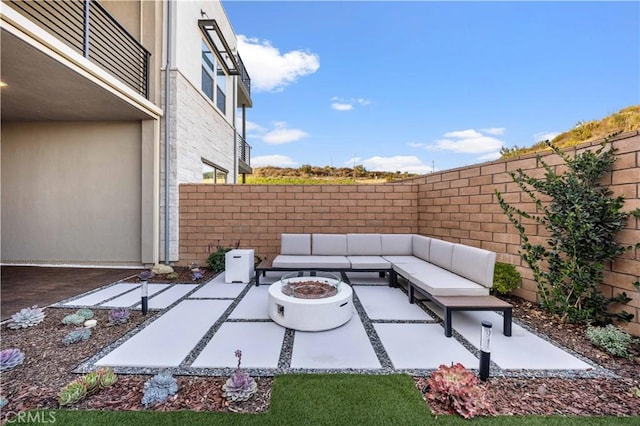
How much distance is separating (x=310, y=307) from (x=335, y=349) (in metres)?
0.55

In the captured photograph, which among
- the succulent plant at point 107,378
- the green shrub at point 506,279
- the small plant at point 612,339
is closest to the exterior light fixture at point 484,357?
the small plant at point 612,339

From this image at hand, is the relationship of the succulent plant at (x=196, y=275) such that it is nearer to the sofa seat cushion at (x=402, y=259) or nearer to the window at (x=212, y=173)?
the window at (x=212, y=173)

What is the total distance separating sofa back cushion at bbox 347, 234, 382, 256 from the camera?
5.64 m

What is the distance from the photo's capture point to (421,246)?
5.23 m

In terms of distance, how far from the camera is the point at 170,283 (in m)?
5.00

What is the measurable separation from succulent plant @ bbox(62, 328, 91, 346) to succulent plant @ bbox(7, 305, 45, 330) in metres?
0.83

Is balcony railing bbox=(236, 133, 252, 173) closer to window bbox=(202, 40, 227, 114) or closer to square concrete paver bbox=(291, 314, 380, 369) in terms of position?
window bbox=(202, 40, 227, 114)

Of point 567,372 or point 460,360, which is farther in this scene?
point 460,360

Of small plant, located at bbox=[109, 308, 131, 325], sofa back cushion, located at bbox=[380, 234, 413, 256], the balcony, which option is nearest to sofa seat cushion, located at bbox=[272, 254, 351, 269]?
sofa back cushion, located at bbox=[380, 234, 413, 256]

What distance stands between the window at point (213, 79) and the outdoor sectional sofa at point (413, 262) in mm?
5814

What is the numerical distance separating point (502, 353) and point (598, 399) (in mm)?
701

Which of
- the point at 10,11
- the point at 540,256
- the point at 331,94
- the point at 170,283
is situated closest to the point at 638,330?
the point at 540,256

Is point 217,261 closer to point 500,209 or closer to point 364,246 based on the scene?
point 364,246

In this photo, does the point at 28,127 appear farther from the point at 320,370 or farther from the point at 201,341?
the point at 320,370
